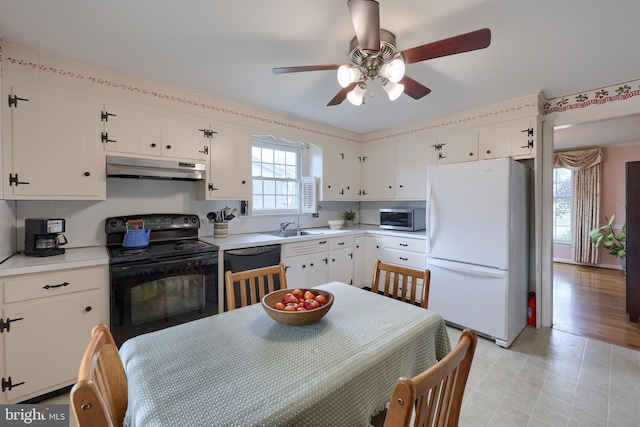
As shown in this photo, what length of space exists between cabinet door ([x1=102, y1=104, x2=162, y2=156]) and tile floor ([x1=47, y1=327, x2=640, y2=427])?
185 centimetres

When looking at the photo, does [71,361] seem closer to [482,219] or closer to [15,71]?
[15,71]

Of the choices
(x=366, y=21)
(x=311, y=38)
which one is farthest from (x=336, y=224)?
(x=366, y=21)

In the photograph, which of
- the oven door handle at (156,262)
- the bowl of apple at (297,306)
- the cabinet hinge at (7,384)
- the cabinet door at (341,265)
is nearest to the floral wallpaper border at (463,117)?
the oven door handle at (156,262)

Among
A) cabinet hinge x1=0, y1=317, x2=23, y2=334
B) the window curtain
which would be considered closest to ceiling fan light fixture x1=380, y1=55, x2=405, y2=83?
cabinet hinge x1=0, y1=317, x2=23, y2=334

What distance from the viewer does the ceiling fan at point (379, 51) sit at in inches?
49.0

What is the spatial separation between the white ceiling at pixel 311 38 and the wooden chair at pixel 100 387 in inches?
66.0

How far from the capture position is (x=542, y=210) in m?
2.88

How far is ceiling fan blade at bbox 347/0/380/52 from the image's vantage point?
3.88ft

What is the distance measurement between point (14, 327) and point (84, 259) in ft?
1.63

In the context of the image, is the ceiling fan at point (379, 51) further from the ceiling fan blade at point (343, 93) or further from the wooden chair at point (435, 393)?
the wooden chair at point (435, 393)

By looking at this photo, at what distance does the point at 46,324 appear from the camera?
5.89 ft

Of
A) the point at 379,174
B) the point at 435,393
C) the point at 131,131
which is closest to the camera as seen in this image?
the point at 435,393

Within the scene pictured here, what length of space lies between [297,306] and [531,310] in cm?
290

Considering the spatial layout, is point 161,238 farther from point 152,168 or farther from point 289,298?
point 289,298
